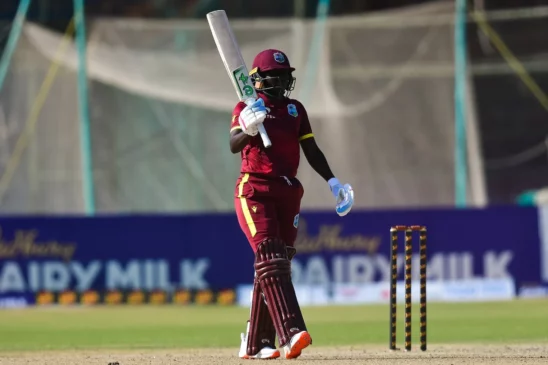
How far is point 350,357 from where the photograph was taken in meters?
8.60

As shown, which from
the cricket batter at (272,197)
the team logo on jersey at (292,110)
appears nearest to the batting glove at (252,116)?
the cricket batter at (272,197)

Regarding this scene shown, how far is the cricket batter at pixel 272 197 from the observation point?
25.1ft

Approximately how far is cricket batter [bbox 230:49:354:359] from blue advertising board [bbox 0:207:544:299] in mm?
9703

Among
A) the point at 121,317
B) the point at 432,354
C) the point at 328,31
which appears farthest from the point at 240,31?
the point at 432,354

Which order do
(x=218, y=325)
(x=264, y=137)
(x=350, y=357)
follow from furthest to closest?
(x=218, y=325), (x=350, y=357), (x=264, y=137)

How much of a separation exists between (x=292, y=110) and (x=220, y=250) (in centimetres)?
1004

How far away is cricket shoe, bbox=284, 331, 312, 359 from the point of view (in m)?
7.47

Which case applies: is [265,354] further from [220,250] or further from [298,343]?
[220,250]

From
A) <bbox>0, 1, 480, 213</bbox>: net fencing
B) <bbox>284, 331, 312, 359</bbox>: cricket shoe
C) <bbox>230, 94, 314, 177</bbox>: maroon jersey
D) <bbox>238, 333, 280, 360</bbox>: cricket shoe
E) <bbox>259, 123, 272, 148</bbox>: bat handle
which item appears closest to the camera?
<bbox>284, 331, 312, 359</bbox>: cricket shoe

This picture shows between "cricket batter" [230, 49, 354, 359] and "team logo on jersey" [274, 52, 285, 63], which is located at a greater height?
"team logo on jersey" [274, 52, 285, 63]

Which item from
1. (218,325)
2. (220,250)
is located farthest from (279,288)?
(220,250)

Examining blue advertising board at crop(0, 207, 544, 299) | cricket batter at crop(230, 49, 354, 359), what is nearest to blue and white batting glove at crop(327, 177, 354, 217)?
cricket batter at crop(230, 49, 354, 359)

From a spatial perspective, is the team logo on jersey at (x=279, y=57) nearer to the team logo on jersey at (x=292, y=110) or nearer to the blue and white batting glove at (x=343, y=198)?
the team logo on jersey at (x=292, y=110)

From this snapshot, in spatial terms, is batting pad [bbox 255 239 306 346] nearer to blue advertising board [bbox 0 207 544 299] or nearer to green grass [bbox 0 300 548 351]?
green grass [bbox 0 300 548 351]
